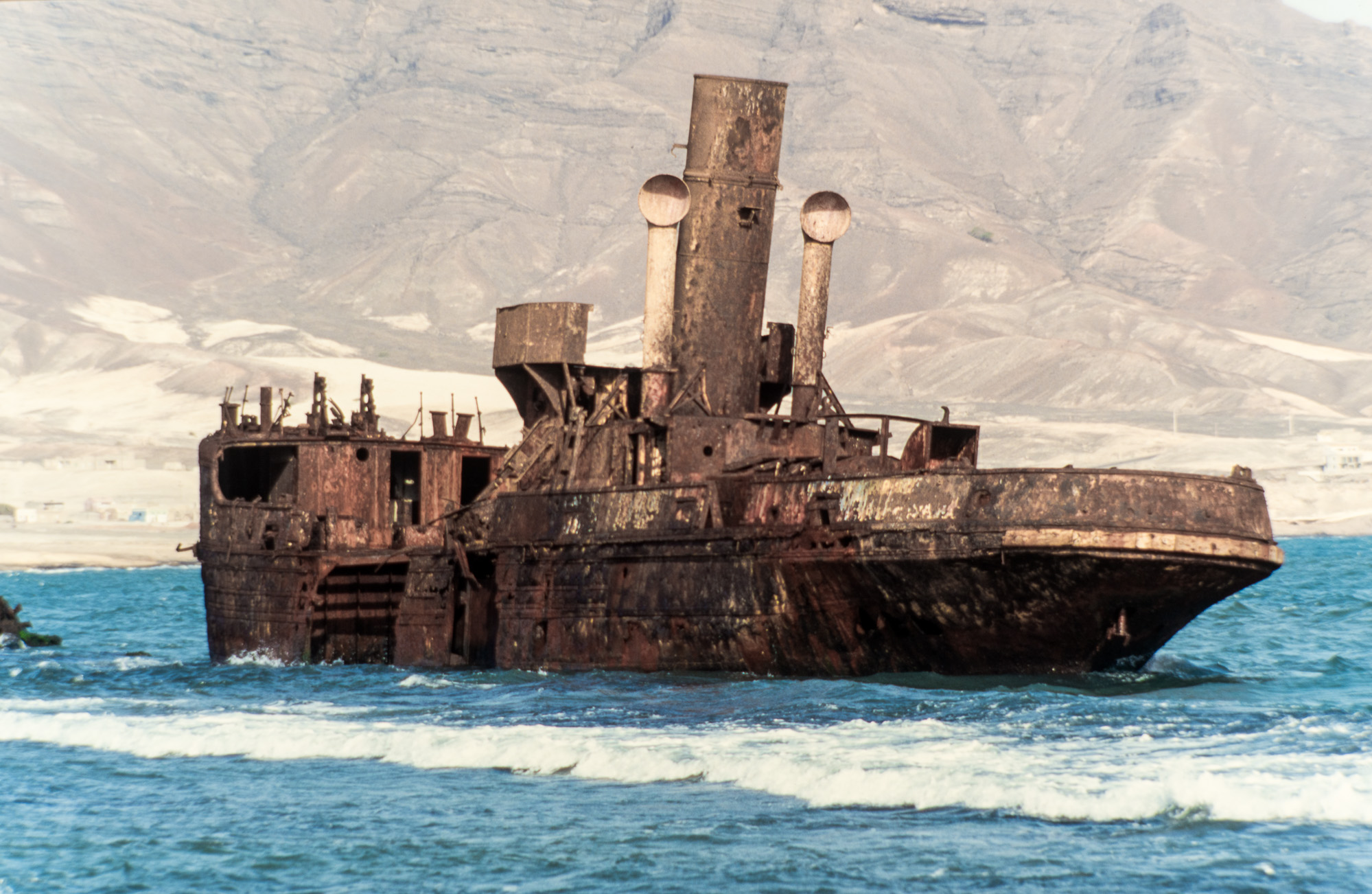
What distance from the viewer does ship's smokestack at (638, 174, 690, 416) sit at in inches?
864

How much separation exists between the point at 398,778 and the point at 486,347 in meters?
141

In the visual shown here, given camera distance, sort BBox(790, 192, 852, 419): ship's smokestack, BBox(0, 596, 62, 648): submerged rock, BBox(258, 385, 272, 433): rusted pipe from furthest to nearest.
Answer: BBox(0, 596, 62, 648): submerged rock → BBox(258, 385, 272, 433): rusted pipe → BBox(790, 192, 852, 419): ship's smokestack

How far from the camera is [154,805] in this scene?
1420 cm

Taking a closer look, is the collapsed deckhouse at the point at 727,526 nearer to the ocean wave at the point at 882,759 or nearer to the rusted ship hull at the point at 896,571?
the rusted ship hull at the point at 896,571

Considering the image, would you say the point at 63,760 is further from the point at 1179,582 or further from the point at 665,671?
the point at 1179,582

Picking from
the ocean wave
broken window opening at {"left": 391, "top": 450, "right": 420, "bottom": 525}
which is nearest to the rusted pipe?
broken window opening at {"left": 391, "top": 450, "right": 420, "bottom": 525}

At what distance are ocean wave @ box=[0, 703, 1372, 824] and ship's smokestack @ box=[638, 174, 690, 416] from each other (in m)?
6.06

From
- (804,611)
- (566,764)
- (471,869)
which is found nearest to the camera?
(471,869)

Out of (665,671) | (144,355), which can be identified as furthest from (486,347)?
(665,671)

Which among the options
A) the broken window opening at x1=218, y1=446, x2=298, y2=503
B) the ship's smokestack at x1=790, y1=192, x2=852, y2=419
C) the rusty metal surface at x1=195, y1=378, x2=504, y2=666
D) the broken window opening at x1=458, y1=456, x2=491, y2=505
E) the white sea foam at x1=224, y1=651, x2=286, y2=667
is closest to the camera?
the ship's smokestack at x1=790, y1=192, x2=852, y2=419

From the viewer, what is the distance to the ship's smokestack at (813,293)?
22.2 metres

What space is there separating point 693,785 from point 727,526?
543 cm

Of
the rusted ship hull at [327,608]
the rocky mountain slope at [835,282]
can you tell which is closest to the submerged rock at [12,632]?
the rusted ship hull at [327,608]

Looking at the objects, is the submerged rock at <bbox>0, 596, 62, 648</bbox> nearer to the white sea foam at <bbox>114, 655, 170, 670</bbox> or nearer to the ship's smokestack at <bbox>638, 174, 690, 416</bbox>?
the white sea foam at <bbox>114, 655, 170, 670</bbox>
